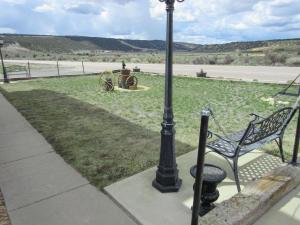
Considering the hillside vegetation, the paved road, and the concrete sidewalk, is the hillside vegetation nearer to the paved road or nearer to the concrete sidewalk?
the paved road

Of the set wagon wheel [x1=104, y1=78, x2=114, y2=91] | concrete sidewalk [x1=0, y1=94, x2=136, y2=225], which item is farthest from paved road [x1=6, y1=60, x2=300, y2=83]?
concrete sidewalk [x1=0, y1=94, x2=136, y2=225]

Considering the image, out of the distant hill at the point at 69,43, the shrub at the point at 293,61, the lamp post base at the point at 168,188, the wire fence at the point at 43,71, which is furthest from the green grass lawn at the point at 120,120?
the distant hill at the point at 69,43

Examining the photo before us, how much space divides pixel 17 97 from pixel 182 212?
9.67m

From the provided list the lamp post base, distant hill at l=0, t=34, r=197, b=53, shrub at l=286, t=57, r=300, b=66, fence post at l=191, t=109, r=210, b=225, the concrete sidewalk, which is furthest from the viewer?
distant hill at l=0, t=34, r=197, b=53

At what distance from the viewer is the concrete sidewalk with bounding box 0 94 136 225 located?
2.97 meters

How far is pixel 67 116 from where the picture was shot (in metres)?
7.41

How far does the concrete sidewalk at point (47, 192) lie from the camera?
9.75ft

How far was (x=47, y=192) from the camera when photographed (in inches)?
138

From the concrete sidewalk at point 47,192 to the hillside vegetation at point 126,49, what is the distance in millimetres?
26220

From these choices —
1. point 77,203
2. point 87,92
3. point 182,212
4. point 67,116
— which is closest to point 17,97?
point 87,92

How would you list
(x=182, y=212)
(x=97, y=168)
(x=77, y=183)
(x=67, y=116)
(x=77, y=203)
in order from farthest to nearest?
1. (x=67, y=116)
2. (x=97, y=168)
3. (x=77, y=183)
4. (x=77, y=203)
5. (x=182, y=212)

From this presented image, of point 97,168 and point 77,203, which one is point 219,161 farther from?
point 77,203

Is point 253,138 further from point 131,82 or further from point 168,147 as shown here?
point 131,82

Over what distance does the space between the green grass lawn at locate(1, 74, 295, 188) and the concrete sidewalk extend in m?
0.24
